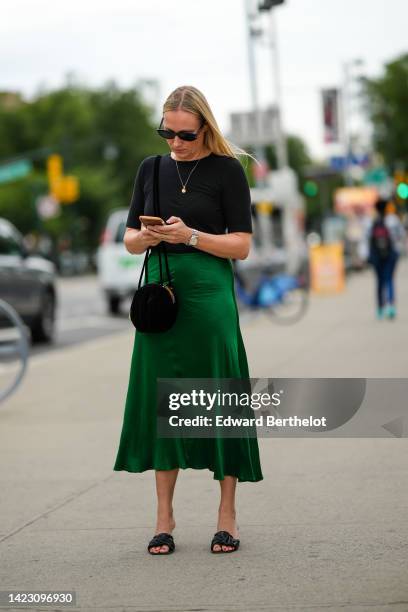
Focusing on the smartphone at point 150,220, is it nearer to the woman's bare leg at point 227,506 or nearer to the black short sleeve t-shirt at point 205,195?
the black short sleeve t-shirt at point 205,195

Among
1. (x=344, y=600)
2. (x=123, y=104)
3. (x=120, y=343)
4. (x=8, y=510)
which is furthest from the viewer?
(x=123, y=104)

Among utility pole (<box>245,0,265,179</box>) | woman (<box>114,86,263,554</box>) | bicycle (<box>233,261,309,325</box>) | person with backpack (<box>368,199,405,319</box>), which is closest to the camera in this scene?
woman (<box>114,86,263,554</box>)

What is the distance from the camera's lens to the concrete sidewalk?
14.0ft

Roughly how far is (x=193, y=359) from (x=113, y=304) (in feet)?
64.1

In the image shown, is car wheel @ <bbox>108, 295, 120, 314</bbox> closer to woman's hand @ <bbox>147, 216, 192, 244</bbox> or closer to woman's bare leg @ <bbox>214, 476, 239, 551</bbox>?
woman's bare leg @ <bbox>214, 476, 239, 551</bbox>

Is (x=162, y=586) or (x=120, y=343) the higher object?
(x=162, y=586)

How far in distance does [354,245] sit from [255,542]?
37378mm

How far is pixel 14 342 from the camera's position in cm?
935

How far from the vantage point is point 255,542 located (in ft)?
16.5

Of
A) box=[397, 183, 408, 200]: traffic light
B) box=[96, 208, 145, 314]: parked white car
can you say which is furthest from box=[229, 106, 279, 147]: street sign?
box=[397, 183, 408, 200]: traffic light

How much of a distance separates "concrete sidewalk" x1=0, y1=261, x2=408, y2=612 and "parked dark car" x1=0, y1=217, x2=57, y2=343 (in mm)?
5965

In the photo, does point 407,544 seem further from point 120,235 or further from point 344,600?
point 120,235

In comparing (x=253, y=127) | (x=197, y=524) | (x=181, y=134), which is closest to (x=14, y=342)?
(x=197, y=524)

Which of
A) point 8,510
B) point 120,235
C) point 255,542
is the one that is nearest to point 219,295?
point 255,542
